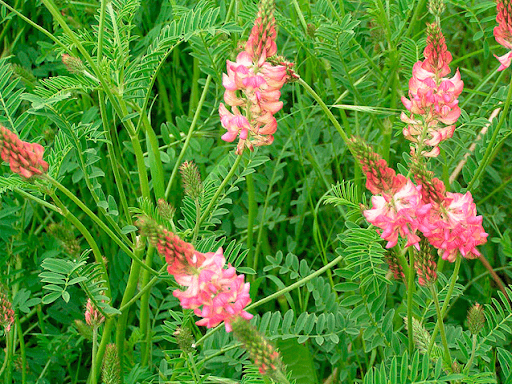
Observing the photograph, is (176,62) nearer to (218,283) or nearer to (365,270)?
(365,270)

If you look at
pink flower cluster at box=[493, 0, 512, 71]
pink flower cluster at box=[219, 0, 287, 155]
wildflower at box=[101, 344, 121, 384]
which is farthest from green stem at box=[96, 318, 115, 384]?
pink flower cluster at box=[493, 0, 512, 71]

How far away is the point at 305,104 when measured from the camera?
1838 millimetres

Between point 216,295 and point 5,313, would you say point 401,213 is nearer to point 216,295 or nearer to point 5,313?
point 216,295

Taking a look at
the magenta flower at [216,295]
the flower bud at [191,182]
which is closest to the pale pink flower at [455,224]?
the magenta flower at [216,295]

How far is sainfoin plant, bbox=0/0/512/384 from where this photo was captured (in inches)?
35.1

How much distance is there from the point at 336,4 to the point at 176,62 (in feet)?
1.79

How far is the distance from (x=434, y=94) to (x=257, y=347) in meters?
0.56

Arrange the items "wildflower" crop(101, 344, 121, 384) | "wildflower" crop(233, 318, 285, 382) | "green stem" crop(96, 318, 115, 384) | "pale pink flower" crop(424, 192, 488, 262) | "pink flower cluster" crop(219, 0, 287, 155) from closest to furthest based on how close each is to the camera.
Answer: "wildflower" crop(233, 318, 285, 382) → "pale pink flower" crop(424, 192, 488, 262) → "pink flower cluster" crop(219, 0, 287, 155) → "wildflower" crop(101, 344, 121, 384) → "green stem" crop(96, 318, 115, 384)

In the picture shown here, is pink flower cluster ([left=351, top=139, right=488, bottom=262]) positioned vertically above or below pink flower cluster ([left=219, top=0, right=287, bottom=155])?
below

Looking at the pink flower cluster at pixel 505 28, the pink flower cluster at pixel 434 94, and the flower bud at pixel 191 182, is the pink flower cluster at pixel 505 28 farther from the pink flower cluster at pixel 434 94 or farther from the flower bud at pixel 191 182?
the flower bud at pixel 191 182

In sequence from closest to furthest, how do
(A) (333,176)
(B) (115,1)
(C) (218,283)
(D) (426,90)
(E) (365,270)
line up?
(C) (218,283) → (D) (426,90) → (E) (365,270) → (B) (115,1) → (A) (333,176)

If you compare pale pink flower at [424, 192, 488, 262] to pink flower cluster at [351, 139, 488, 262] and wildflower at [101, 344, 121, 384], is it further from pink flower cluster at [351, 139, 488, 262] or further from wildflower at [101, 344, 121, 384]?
wildflower at [101, 344, 121, 384]

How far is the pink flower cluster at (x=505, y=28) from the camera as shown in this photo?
3.59 ft

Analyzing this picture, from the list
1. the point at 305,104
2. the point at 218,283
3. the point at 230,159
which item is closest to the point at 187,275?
the point at 218,283
